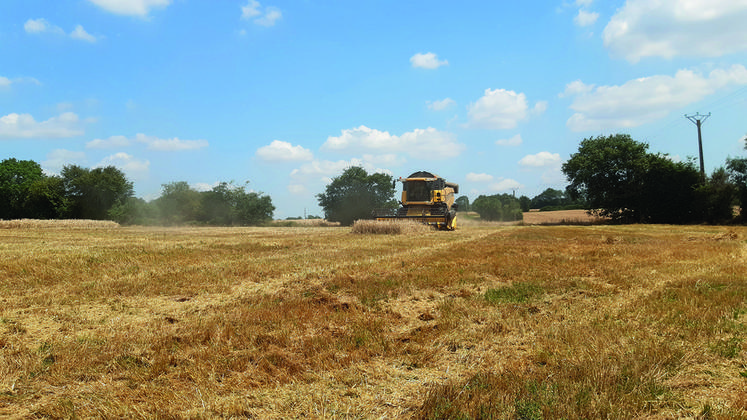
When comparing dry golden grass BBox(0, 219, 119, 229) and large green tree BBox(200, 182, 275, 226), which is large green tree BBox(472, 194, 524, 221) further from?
dry golden grass BBox(0, 219, 119, 229)

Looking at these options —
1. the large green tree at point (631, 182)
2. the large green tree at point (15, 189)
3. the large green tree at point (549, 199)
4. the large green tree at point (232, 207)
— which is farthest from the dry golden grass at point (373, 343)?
the large green tree at point (549, 199)

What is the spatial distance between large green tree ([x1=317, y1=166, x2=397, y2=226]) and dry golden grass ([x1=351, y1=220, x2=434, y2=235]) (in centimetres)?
2976

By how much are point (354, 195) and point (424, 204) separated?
26.7m

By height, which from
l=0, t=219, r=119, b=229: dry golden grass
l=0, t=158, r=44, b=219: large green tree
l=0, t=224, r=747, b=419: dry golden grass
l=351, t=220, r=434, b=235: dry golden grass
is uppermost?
l=0, t=158, r=44, b=219: large green tree

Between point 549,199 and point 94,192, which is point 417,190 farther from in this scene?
point 549,199

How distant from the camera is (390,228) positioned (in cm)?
2450

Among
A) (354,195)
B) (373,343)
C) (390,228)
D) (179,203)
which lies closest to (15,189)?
(179,203)

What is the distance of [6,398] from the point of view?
3.71m

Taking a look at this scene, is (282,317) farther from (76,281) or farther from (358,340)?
(76,281)

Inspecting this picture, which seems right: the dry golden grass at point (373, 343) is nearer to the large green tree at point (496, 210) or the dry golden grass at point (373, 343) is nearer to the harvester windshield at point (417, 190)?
the harvester windshield at point (417, 190)

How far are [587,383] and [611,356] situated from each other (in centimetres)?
96

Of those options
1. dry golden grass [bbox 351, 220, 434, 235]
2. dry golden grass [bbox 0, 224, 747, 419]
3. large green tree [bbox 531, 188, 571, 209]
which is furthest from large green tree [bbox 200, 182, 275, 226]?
large green tree [bbox 531, 188, 571, 209]

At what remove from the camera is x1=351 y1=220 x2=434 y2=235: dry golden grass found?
80.2ft

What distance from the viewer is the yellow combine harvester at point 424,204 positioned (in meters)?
28.6
